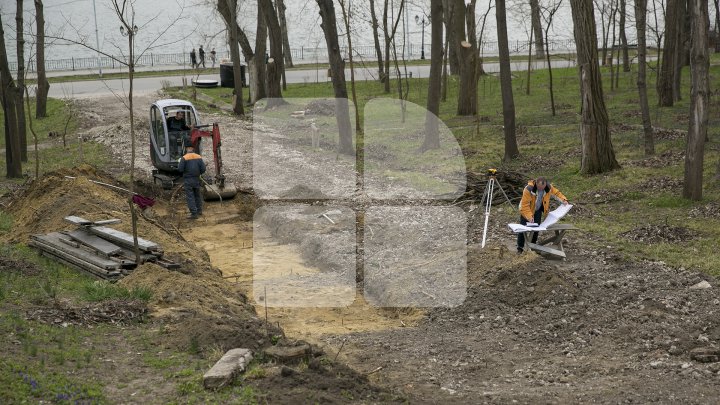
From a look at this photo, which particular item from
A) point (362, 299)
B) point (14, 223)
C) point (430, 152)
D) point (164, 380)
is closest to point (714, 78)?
point (430, 152)

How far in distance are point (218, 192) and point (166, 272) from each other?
7.94m

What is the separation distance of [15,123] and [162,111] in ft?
14.5

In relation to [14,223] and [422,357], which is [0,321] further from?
[14,223]

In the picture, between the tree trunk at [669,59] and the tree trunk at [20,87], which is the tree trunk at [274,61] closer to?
the tree trunk at [20,87]

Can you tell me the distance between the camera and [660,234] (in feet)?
46.9

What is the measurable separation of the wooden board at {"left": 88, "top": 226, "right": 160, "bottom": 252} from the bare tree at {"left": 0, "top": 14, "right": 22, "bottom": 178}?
31.4ft

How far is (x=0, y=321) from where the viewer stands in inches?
390

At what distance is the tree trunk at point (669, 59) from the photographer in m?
27.4

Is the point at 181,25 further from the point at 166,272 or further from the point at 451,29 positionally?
the point at 166,272

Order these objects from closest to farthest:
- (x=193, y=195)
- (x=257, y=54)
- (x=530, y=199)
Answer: (x=530, y=199)
(x=193, y=195)
(x=257, y=54)

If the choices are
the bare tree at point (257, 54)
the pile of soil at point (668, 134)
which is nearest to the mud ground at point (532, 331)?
the pile of soil at point (668, 134)

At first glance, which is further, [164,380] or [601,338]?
[601,338]

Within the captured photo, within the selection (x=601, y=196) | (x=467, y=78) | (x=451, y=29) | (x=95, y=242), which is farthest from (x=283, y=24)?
(x=95, y=242)

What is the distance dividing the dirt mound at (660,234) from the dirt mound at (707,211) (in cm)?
117
